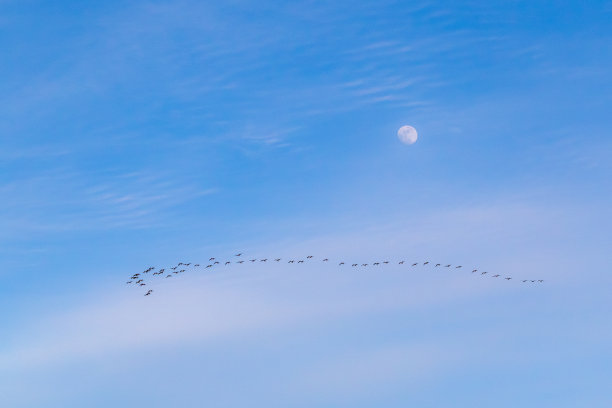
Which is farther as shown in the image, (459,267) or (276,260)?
(459,267)

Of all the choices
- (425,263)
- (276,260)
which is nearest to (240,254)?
(276,260)

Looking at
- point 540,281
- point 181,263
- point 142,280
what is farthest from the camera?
point 540,281

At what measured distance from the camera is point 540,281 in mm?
148500

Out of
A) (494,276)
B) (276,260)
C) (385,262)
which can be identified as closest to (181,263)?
(276,260)

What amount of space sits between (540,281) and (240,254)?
3252 inches

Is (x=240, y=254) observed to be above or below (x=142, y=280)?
above

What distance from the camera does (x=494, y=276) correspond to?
138m

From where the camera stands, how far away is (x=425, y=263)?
148875mm

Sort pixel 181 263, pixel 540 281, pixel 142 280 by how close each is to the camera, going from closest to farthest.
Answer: pixel 142 280 → pixel 181 263 → pixel 540 281

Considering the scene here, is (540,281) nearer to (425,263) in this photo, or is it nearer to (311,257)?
(425,263)

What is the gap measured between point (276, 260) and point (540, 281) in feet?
248

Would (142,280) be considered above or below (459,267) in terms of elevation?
below

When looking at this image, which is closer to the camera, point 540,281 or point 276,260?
point 276,260

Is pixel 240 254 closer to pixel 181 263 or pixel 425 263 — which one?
pixel 181 263
